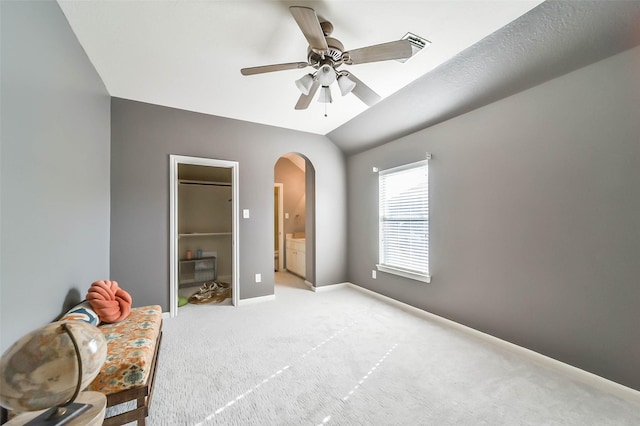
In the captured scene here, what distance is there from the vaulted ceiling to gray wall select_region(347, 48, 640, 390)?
0.23 meters

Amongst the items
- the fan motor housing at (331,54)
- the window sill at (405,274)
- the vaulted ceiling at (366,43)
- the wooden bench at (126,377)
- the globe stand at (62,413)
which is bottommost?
the wooden bench at (126,377)

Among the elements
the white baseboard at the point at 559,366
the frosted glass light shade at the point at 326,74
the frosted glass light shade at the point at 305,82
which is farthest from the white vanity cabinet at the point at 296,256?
the frosted glass light shade at the point at 326,74

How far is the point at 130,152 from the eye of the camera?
3.00 metres

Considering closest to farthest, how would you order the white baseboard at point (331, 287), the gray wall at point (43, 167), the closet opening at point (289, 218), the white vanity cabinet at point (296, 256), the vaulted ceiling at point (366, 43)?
the gray wall at point (43, 167), the vaulted ceiling at point (366, 43), the white baseboard at point (331, 287), the white vanity cabinet at point (296, 256), the closet opening at point (289, 218)

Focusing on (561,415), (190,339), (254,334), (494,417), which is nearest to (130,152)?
(190,339)

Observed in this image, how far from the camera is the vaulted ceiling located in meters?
1.67

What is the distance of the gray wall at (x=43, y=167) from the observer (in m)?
1.20

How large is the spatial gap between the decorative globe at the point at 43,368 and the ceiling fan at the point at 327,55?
70.8 inches

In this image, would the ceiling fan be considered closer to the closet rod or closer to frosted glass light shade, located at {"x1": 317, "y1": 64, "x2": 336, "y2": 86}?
frosted glass light shade, located at {"x1": 317, "y1": 64, "x2": 336, "y2": 86}

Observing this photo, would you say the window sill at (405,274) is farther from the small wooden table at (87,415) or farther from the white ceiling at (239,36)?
the small wooden table at (87,415)

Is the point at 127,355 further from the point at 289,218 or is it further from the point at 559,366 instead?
the point at 289,218

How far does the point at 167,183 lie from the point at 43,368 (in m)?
2.71

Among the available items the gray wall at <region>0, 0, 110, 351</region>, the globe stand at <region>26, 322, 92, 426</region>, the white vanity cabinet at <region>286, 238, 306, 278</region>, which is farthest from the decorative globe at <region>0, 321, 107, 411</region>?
the white vanity cabinet at <region>286, 238, 306, 278</region>

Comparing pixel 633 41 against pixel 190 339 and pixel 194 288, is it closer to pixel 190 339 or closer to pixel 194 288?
pixel 190 339
